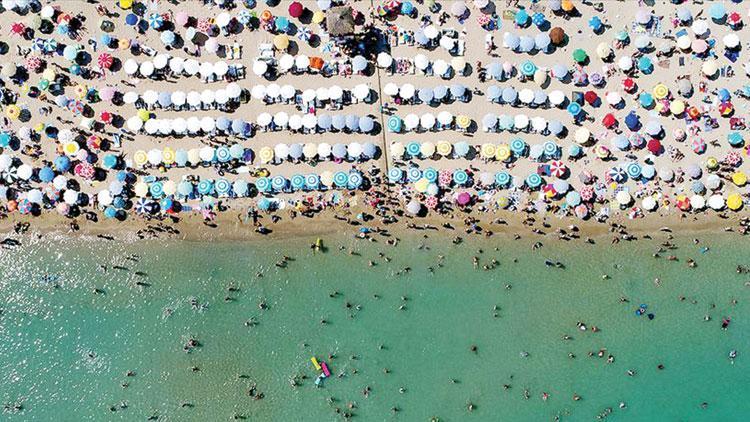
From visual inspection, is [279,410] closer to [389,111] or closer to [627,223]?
[389,111]

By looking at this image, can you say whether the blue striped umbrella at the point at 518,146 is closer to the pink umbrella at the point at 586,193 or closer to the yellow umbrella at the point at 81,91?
the pink umbrella at the point at 586,193

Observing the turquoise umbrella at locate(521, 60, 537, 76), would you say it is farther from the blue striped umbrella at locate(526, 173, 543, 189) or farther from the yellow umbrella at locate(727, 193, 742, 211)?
the yellow umbrella at locate(727, 193, 742, 211)

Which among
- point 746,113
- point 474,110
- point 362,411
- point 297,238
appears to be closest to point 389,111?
point 474,110

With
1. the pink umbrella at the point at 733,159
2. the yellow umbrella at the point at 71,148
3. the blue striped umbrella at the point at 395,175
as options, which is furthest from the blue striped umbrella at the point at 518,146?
the yellow umbrella at the point at 71,148

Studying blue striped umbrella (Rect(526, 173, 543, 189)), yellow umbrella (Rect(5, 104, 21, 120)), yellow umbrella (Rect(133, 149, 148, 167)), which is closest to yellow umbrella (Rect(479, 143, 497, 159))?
blue striped umbrella (Rect(526, 173, 543, 189))

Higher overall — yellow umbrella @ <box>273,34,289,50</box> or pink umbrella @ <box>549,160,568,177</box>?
yellow umbrella @ <box>273,34,289,50</box>

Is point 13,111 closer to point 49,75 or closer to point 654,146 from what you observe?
point 49,75

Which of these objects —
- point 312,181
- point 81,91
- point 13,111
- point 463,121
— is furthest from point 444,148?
point 13,111
